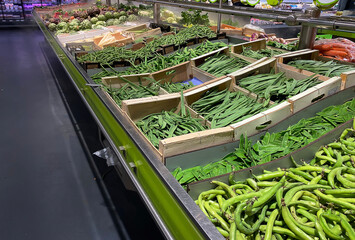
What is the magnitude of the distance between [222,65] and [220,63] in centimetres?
4

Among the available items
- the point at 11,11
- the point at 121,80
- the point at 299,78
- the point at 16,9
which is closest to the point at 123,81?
the point at 121,80

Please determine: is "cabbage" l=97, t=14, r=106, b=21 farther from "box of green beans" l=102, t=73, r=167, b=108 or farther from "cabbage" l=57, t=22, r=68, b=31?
"box of green beans" l=102, t=73, r=167, b=108

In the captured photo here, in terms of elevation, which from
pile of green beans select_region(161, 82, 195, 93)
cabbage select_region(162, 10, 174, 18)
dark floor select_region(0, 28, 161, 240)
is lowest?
dark floor select_region(0, 28, 161, 240)

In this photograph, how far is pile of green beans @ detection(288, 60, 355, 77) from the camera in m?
2.54

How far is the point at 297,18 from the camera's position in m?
2.73

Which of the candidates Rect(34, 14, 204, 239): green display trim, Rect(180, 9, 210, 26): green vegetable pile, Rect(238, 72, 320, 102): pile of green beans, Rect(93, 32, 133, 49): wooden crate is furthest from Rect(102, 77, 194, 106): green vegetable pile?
Rect(180, 9, 210, 26): green vegetable pile

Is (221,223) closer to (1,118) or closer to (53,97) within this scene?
(1,118)

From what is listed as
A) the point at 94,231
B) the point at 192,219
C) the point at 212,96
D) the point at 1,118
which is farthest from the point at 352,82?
the point at 1,118

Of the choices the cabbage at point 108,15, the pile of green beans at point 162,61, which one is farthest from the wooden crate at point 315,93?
the cabbage at point 108,15

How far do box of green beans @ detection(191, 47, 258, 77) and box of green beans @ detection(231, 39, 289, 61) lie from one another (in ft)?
0.26

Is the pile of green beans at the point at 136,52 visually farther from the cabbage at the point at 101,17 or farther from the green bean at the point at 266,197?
the cabbage at the point at 101,17

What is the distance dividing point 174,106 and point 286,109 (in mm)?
833

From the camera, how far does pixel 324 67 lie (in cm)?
268

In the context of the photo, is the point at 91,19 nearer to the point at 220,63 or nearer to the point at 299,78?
the point at 220,63
